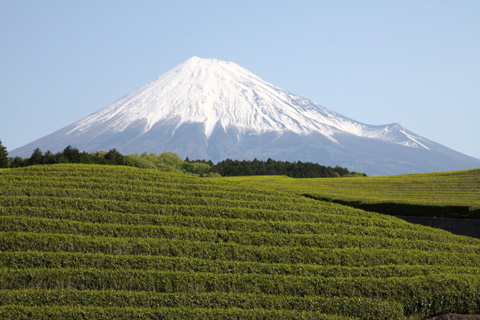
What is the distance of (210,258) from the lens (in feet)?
59.8

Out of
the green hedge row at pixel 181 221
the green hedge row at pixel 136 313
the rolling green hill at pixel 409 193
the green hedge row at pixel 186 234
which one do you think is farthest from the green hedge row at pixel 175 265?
the rolling green hill at pixel 409 193

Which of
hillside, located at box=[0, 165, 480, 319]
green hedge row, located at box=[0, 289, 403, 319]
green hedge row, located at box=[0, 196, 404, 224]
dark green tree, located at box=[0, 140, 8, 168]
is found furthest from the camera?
dark green tree, located at box=[0, 140, 8, 168]

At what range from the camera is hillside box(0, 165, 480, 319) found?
15250 mm

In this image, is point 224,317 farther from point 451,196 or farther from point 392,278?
point 451,196

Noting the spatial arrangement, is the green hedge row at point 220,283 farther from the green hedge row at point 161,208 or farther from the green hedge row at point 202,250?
the green hedge row at point 161,208

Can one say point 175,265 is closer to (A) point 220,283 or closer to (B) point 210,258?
(B) point 210,258

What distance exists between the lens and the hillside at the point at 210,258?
15250 mm

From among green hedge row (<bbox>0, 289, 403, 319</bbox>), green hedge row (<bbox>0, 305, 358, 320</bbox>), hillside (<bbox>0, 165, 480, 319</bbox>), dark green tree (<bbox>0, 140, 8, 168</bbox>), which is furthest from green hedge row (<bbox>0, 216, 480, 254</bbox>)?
dark green tree (<bbox>0, 140, 8, 168</bbox>)

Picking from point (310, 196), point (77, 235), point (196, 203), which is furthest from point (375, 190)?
point (77, 235)

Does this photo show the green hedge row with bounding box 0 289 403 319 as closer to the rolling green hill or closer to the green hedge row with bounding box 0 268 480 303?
the green hedge row with bounding box 0 268 480 303

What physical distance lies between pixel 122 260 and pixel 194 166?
76932 millimetres

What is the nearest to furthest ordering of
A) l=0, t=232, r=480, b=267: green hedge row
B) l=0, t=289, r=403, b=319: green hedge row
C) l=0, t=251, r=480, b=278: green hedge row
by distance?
1. l=0, t=289, r=403, b=319: green hedge row
2. l=0, t=251, r=480, b=278: green hedge row
3. l=0, t=232, r=480, b=267: green hedge row

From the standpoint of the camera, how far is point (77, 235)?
1912cm

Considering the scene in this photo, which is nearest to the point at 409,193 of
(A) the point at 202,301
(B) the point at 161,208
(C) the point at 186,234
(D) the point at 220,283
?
(B) the point at 161,208
